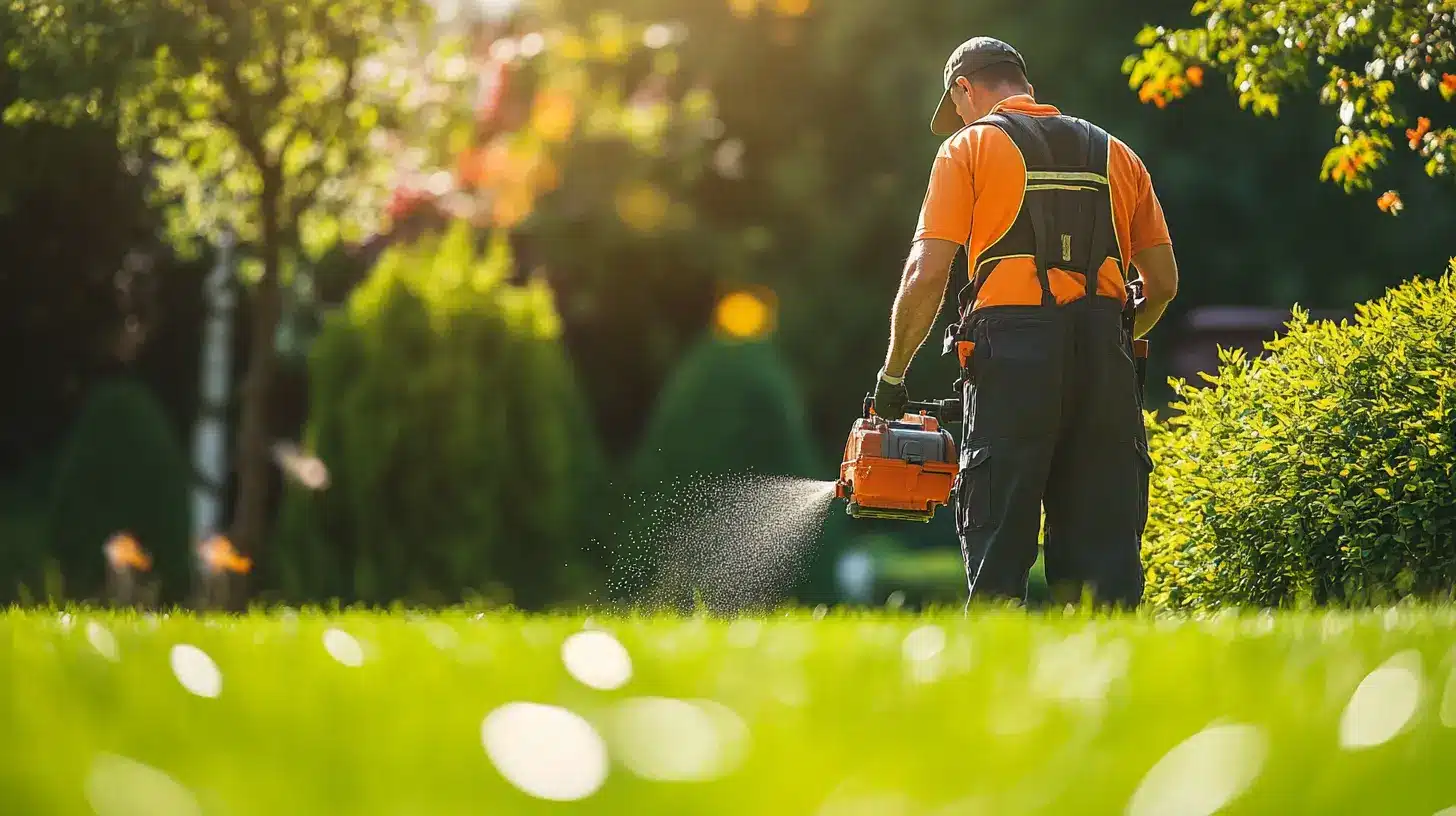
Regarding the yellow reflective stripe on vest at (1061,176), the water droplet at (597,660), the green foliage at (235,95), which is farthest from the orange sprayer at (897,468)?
the green foliage at (235,95)

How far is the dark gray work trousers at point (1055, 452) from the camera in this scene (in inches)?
206

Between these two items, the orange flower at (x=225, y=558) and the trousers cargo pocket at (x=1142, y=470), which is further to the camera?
the orange flower at (x=225, y=558)

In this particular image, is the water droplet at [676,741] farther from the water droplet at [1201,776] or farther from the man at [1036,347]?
the man at [1036,347]

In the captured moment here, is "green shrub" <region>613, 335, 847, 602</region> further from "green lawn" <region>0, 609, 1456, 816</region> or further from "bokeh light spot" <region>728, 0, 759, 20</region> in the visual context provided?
"bokeh light spot" <region>728, 0, 759, 20</region>

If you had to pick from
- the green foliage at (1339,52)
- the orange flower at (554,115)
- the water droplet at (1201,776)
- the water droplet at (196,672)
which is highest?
the orange flower at (554,115)

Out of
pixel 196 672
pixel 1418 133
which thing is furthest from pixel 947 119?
pixel 196 672

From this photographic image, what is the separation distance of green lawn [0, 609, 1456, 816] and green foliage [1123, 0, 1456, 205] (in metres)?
4.04

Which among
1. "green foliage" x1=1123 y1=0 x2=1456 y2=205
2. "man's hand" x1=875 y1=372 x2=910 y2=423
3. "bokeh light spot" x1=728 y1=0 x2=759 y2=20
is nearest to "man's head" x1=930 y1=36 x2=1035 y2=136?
"man's hand" x1=875 y1=372 x2=910 y2=423

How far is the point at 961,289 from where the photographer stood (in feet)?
18.1

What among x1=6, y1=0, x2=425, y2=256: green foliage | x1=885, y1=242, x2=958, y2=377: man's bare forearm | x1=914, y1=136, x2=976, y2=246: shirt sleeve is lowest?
x1=885, y1=242, x2=958, y2=377: man's bare forearm

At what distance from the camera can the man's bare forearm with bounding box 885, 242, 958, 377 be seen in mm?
5277

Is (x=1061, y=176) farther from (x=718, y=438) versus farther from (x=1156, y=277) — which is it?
(x=718, y=438)

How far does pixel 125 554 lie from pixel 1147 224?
10585 millimetres

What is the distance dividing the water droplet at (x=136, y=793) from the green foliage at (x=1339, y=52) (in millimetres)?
5744
